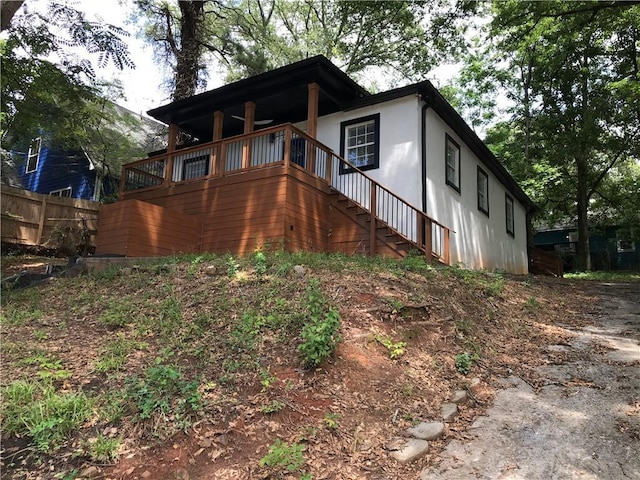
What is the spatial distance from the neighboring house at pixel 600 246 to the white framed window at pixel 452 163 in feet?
46.6

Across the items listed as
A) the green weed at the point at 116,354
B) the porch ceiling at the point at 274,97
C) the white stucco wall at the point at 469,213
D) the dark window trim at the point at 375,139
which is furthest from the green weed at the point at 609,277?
the green weed at the point at 116,354

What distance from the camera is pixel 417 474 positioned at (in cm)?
293

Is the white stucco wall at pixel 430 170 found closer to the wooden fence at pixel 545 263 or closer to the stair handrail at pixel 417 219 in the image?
the stair handrail at pixel 417 219

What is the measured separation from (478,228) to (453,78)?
1446 centimetres

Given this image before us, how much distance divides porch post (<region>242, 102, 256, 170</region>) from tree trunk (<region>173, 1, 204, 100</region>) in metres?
5.12

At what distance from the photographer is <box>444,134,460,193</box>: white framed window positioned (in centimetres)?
1168

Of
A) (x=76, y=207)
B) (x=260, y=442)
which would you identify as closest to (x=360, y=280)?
(x=260, y=442)

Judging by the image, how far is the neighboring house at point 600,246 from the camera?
25587 mm

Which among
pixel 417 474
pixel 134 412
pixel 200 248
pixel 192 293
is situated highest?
pixel 200 248

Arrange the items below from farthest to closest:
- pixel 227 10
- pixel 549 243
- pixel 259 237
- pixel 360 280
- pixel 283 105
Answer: pixel 549 243
pixel 227 10
pixel 283 105
pixel 259 237
pixel 360 280

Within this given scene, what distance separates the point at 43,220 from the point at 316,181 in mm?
8326

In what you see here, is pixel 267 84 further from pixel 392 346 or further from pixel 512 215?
pixel 512 215

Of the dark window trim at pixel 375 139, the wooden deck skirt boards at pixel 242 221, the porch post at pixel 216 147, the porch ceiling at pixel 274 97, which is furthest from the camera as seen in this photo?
the dark window trim at pixel 375 139

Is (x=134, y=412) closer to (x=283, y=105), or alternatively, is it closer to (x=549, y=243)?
(x=283, y=105)
